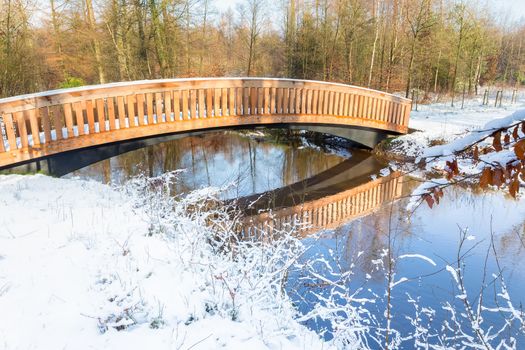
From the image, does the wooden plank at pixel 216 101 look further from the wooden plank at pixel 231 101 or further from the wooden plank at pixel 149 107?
the wooden plank at pixel 149 107

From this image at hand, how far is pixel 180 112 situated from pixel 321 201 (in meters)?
3.05

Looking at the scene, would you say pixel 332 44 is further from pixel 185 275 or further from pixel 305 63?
pixel 185 275

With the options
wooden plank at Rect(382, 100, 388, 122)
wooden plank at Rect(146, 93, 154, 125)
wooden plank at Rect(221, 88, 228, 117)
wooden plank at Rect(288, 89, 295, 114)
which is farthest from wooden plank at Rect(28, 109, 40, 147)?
wooden plank at Rect(382, 100, 388, 122)

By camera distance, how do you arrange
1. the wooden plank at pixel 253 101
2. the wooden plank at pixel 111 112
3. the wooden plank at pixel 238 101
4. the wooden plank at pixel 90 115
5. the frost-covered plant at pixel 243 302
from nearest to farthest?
the frost-covered plant at pixel 243 302 → the wooden plank at pixel 90 115 → the wooden plank at pixel 111 112 → the wooden plank at pixel 238 101 → the wooden plank at pixel 253 101

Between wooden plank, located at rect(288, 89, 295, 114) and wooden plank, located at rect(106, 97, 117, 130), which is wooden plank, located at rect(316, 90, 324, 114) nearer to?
wooden plank, located at rect(288, 89, 295, 114)

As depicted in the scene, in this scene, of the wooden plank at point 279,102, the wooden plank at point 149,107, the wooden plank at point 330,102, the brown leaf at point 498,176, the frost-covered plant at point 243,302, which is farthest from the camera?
the wooden plank at point 330,102

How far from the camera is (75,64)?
14.6 metres

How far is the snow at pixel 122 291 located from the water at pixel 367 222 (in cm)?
63

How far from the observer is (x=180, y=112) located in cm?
702

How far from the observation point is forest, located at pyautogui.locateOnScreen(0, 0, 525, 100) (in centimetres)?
1178

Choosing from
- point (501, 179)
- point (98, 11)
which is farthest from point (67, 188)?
point (98, 11)

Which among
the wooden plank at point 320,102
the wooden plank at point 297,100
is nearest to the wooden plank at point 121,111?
the wooden plank at point 297,100

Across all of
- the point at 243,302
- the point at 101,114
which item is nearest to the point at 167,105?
the point at 101,114

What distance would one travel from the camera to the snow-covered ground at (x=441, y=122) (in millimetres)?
9736
